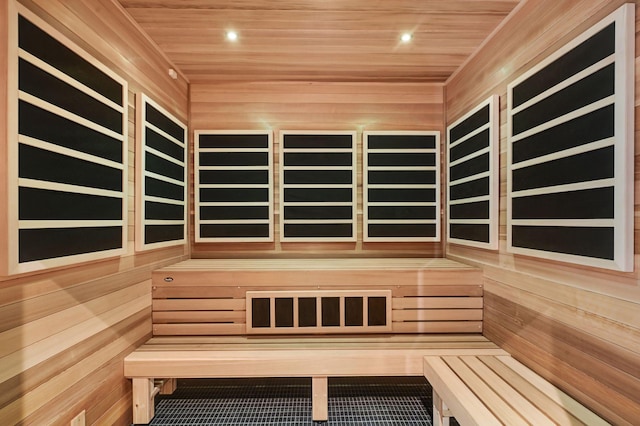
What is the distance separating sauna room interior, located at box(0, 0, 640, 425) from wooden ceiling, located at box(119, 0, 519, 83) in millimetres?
18

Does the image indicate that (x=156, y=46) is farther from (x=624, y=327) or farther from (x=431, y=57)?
(x=624, y=327)

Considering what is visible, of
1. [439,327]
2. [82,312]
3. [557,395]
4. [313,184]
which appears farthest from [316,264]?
[557,395]

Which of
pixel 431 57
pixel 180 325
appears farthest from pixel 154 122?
pixel 431 57

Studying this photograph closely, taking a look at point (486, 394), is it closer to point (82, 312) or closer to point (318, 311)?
point (318, 311)

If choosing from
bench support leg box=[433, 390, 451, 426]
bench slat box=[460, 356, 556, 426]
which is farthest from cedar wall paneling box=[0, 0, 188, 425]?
bench slat box=[460, 356, 556, 426]

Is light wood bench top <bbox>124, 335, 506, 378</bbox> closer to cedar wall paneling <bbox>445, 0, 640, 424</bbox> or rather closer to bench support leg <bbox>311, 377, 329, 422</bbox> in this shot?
bench support leg <bbox>311, 377, 329, 422</bbox>

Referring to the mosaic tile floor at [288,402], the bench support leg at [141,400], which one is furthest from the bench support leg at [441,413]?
the bench support leg at [141,400]

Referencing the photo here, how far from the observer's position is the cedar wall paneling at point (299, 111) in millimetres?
2904

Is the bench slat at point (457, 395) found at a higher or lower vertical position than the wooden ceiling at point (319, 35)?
lower

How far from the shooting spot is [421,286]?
233cm

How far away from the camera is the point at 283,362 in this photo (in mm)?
2010

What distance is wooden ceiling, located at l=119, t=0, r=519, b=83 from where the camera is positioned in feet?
6.34

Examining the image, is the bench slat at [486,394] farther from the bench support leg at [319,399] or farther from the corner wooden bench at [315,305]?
the bench support leg at [319,399]

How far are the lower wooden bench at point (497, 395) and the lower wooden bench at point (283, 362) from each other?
0.13 m
